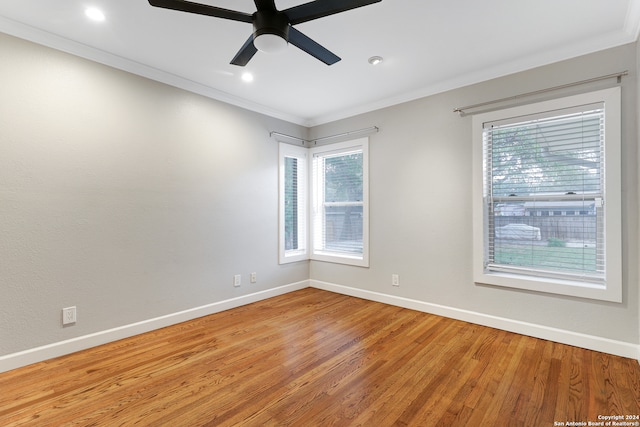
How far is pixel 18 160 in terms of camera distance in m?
2.30

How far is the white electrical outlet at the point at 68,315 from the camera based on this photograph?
2.49 metres

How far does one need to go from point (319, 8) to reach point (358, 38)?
35.8 inches

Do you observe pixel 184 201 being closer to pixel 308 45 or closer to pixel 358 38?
pixel 308 45

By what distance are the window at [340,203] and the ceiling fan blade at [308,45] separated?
192cm

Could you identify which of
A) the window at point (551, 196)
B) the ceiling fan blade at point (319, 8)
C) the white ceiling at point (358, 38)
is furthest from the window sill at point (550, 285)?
the ceiling fan blade at point (319, 8)

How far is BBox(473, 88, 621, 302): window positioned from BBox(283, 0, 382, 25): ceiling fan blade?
205cm

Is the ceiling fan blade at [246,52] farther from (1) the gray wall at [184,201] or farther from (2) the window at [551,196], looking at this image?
(2) the window at [551,196]

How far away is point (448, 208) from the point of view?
3.33m

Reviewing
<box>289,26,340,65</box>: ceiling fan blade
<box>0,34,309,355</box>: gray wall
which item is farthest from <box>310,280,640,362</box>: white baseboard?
<box>289,26,340,65</box>: ceiling fan blade

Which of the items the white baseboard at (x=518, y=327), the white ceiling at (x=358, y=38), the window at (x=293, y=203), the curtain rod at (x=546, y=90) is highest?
the white ceiling at (x=358, y=38)

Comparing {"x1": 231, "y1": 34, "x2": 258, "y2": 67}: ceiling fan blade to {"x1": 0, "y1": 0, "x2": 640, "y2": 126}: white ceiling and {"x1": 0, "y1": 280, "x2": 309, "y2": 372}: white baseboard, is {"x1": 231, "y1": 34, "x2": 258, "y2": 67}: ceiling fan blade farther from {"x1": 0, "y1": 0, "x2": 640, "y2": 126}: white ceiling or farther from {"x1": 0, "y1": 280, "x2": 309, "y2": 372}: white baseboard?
{"x1": 0, "y1": 280, "x2": 309, "y2": 372}: white baseboard

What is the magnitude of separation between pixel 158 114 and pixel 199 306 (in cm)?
208

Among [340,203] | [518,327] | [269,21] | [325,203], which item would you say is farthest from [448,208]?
[269,21]

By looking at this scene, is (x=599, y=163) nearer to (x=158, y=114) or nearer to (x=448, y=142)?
(x=448, y=142)
